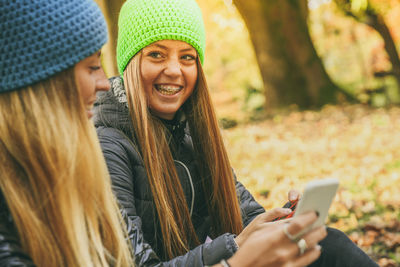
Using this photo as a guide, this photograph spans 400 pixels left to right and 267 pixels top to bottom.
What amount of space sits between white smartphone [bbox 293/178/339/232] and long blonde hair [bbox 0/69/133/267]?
760mm

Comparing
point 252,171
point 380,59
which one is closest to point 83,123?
point 252,171

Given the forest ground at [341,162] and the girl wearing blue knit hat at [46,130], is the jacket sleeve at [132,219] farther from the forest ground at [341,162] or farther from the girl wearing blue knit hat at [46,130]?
the forest ground at [341,162]

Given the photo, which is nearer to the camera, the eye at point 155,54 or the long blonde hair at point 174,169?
the long blonde hair at point 174,169

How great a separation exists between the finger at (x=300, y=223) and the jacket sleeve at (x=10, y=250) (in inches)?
33.9

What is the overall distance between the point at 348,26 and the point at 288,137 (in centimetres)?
1454

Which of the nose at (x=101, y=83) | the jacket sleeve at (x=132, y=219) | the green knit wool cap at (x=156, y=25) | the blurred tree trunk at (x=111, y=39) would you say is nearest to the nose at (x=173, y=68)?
the green knit wool cap at (x=156, y=25)

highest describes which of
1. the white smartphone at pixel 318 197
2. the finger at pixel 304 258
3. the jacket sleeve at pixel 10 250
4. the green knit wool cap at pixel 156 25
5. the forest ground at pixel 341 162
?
the green knit wool cap at pixel 156 25

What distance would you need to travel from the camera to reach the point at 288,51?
10.9m

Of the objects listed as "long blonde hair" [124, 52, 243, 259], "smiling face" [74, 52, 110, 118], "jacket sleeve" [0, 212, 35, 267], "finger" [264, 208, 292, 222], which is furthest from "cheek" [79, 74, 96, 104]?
"finger" [264, 208, 292, 222]

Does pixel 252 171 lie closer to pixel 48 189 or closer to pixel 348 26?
pixel 48 189

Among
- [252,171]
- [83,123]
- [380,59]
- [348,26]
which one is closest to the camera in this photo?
[83,123]

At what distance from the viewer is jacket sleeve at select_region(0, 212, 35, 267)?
1312 millimetres

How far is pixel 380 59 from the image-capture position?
18781mm

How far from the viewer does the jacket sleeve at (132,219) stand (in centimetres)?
184
